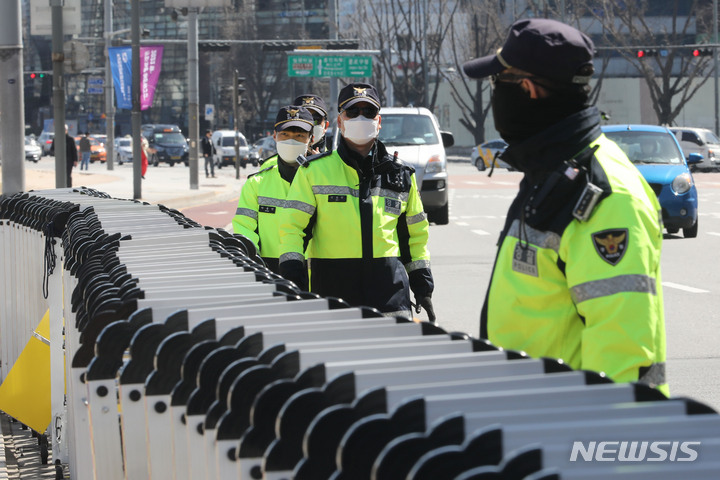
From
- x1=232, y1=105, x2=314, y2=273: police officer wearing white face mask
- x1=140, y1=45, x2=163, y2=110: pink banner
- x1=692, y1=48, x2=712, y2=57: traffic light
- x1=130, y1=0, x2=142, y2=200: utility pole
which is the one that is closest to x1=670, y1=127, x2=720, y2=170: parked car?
x1=692, y1=48, x2=712, y2=57: traffic light

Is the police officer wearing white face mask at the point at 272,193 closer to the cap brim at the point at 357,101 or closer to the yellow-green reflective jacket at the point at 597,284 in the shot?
the cap brim at the point at 357,101

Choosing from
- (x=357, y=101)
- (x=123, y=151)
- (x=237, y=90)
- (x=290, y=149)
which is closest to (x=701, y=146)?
(x=237, y=90)

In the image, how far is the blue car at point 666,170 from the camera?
59.9ft

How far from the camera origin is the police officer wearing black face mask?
8.60ft

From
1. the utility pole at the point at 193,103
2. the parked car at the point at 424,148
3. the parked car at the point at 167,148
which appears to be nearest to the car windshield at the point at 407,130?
the parked car at the point at 424,148

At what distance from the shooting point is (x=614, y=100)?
71.4 m

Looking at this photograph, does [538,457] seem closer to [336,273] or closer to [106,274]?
[106,274]

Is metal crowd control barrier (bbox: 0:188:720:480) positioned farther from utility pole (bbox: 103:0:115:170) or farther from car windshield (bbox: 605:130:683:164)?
utility pole (bbox: 103:0:115:170)

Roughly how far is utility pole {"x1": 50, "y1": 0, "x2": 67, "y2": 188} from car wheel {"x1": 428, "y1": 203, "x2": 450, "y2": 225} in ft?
23.9

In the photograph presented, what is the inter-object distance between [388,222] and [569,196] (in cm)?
297

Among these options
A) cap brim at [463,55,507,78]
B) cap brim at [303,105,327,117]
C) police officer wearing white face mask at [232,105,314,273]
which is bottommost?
police officer wearing white face mask at [232,105,314,273]

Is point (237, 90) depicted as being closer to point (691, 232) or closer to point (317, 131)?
point (691, 232)

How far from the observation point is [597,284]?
8.63 feet

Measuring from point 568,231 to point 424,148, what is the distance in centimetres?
1897
